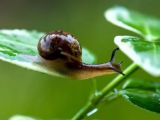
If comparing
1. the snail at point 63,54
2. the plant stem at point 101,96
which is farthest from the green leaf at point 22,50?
the plant stem at point 101,96

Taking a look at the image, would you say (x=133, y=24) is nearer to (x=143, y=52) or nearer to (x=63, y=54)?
(x=63, y=54)

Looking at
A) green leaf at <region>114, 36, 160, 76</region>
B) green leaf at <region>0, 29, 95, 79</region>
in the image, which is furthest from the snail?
green leaf at <region>114, 36, 160, 76</region>

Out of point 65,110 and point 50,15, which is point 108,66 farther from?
point 50,15

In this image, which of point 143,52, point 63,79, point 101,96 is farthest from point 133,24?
point 63,79

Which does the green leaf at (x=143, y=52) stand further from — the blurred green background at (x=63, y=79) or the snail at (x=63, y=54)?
the blurred green background at (x=63, y=79)

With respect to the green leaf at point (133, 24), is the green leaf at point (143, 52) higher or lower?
lower

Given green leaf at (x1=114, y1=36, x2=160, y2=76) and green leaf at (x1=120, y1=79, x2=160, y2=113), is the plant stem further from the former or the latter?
green leaf at (x1=114, y1=36, x2=160, y2=76)
